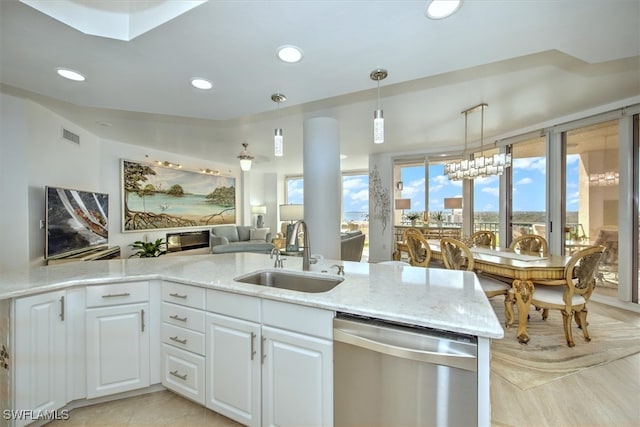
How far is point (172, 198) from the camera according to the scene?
6145 mm

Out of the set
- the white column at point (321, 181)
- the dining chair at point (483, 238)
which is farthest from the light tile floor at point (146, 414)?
the dining chair at point (483, 238)

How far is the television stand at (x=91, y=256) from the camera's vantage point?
329 centimetres

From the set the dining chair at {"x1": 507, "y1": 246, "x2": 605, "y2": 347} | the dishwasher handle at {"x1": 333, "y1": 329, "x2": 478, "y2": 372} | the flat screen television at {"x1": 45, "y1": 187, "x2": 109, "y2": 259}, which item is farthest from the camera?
the flat screen television at {"x1": 45, "y1": 187, "x2": 109, "y2": 259}

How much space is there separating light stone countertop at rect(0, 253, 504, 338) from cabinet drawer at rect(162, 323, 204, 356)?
0.32 meters

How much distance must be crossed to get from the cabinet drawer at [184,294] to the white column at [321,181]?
1.92 meters

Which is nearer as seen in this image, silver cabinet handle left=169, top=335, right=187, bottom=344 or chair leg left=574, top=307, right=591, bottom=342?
silver cabinet handle left=169, top=335, right=187, bottom=344

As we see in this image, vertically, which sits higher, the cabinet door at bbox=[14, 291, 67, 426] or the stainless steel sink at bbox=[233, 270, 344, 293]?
the stainless steel sink at bbox=[233, 270, 344, 293]

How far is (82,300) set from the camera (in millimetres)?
1614

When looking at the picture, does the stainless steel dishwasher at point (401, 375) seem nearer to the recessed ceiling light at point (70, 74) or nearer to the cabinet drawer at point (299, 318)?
the cabinet drawer at point (299, 318)

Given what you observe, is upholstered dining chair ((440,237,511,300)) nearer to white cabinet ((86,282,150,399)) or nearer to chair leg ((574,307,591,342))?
chair leg ((574,307,591,342))

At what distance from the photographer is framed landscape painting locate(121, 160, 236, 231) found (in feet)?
17.6

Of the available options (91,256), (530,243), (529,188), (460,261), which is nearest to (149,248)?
(91,256)

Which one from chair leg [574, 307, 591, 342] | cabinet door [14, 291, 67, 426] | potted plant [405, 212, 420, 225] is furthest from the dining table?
potted plant [405, 212, 420, 225]

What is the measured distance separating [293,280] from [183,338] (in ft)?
2.56
